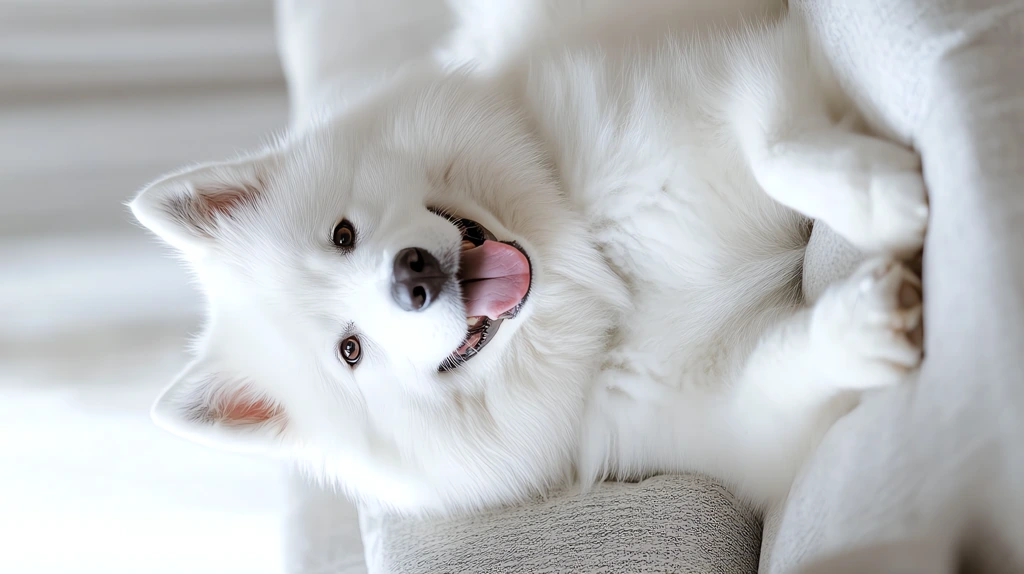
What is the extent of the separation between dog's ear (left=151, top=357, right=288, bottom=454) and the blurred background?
3.01 ft

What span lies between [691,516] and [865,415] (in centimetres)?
54

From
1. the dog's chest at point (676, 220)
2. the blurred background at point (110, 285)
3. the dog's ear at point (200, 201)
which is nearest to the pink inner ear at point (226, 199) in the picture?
the dog's ear at point (200, 201)

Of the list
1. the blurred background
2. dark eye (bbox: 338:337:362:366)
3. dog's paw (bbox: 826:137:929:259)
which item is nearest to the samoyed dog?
dark eye (bbox: 338:337:362:366)

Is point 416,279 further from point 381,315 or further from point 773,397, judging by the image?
point 773,397

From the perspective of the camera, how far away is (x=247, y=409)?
5.59 feet

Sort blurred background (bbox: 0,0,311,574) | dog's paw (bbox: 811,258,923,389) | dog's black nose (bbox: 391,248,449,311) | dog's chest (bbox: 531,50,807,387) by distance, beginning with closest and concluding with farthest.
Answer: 1. dog's paw (bbox: 811,258,923,389)
2. dog's black nose (bbox: 391,248,449,311)
3. dog's chest (bbox: 531,50,807,387)
4. blurred background (bbox: 0,0,311,574)

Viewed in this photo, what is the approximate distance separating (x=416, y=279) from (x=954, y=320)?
901 millimetres

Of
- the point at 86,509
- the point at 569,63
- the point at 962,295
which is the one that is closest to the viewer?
the point at 962,295

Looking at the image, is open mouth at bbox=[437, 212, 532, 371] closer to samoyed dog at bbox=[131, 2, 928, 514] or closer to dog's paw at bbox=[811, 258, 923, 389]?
samoyed dog at bbox=[131, 2, 928, 514]

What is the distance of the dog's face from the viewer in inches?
60.5

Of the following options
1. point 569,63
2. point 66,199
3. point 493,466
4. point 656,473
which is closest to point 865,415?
point 656,473

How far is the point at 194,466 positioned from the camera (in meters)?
2.76

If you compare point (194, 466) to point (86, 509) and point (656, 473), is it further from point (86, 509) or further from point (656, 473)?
point (656, 473)

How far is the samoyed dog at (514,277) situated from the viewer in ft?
4.77
